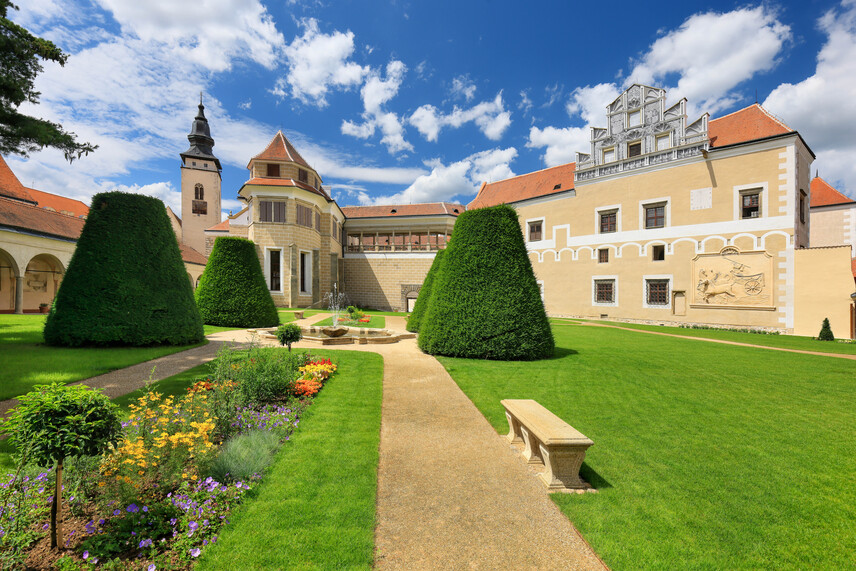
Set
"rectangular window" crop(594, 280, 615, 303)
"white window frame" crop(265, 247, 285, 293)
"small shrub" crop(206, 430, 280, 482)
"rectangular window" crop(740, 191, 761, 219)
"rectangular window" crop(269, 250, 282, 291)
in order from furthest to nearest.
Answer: "rectangular window" crop(269, 250, 282, 291) < "white window frame" crop(265, 247, 285, 293) < "rectangular window" crop(594, 280, 615, 303) < "rectangular window" crop(740, 191, 761, 219) < "small shrub" crop(206, 430, 280, 482)

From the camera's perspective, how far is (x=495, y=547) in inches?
110

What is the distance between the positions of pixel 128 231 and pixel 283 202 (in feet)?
55.5

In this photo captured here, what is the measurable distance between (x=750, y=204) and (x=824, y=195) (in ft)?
62.9

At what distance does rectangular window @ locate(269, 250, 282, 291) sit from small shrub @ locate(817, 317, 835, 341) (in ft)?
107

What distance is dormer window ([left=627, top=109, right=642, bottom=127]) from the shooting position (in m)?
23.0

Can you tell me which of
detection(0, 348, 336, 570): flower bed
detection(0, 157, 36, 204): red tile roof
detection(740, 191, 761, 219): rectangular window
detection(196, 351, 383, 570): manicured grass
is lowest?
detection(196, 351, 383, 570): manicured grass

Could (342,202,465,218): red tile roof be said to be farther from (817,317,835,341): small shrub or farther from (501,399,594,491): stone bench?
(501,399,594,491): stone bench

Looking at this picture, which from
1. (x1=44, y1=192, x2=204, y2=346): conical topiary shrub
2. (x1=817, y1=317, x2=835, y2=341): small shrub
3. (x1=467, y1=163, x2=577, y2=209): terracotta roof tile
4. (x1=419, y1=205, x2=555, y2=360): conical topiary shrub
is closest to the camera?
(x1=44, y1=192, x2=204, y2=346): conical topiary shrub

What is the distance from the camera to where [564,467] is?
12.3 ft

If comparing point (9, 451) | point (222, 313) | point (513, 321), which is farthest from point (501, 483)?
point (222, 313)

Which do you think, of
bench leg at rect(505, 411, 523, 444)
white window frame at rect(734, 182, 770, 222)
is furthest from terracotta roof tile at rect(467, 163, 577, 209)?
bench leg at rect(505, 411, 523, 444)

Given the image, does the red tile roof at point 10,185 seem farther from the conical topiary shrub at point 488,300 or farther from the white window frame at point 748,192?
the white window frame at point 748,192

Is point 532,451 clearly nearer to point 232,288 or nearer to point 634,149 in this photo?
point 232,288

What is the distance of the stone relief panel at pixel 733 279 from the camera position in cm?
1840
